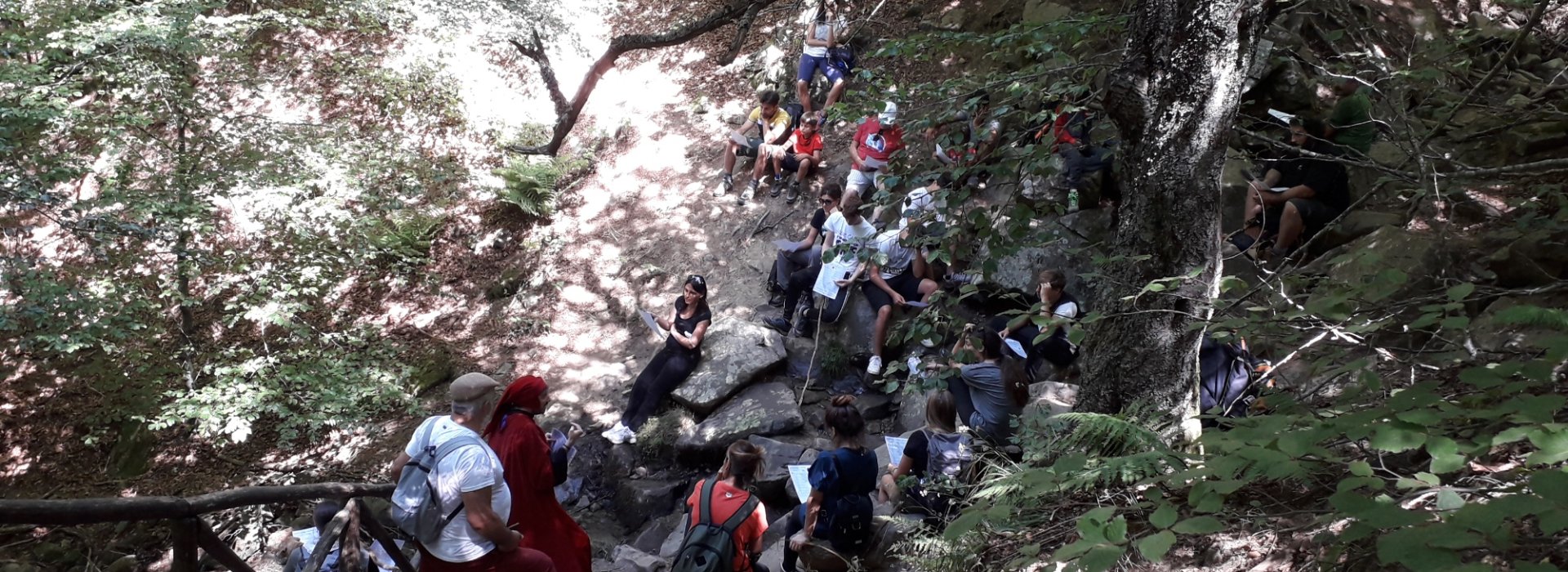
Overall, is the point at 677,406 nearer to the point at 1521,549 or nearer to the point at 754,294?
the point at 754,294

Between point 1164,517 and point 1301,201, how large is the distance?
16.3 ft

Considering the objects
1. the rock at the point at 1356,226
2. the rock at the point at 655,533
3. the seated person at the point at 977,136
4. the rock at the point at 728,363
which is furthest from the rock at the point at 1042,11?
the rock at the point at 655,533

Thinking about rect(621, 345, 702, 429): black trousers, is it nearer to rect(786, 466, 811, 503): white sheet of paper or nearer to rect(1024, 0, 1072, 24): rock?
rect(786, 466, 811, 503): white sheet of paper

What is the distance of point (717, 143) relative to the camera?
36.2ft

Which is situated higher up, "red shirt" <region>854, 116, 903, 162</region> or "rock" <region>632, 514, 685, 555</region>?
"red shirt" <region>854, 116, 903, 162</region>

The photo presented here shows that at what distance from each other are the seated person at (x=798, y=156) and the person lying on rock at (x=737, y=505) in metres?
5.74

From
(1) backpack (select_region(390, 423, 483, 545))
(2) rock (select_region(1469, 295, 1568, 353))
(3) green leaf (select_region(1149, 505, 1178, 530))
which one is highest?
(3) green leaf (select_region(1149, 505, 1178, 530))

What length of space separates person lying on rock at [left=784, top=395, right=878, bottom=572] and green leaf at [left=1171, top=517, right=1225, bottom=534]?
7.86ft

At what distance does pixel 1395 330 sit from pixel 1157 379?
1.75 m

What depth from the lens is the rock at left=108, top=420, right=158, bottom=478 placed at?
28.0 feet

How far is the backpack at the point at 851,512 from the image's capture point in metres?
4.48

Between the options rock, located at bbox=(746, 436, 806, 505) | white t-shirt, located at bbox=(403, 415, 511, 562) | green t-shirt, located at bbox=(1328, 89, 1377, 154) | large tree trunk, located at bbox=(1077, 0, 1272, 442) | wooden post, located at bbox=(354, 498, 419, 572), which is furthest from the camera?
rock, located at bbox=(746, 436, 806, 505)

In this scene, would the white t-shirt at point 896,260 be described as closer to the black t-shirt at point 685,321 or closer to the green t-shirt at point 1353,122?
the black t-shirt at point 685,321

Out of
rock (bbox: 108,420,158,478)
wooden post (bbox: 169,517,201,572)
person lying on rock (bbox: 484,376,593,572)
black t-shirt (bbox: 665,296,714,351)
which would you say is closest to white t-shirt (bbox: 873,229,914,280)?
black t-shirt (bbox: 665,296,714,351)
